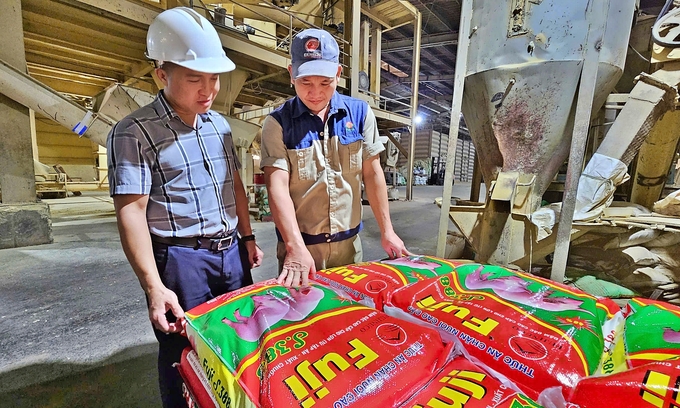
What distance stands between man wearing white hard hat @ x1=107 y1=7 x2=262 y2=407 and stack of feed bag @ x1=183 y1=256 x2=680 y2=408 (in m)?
0.17

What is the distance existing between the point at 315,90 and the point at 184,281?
0.83m

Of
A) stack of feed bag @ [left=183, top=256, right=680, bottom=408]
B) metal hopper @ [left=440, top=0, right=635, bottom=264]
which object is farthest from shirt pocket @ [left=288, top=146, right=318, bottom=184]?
metal hopper @ [left=440, top=0, right=635, bottom=264]

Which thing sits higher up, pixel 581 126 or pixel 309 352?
pixel 581 126

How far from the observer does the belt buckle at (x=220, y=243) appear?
107 centimetres

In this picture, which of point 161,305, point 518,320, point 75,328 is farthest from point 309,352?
point 75,328

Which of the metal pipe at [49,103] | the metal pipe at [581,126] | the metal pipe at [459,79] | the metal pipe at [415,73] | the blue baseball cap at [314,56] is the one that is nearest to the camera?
the blue baseball cap at [314,56]

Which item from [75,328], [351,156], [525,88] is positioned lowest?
[75,328]

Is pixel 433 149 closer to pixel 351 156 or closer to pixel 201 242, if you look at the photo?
pixel 351 156

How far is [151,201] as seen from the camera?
3.15 feet

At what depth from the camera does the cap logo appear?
3.66ft

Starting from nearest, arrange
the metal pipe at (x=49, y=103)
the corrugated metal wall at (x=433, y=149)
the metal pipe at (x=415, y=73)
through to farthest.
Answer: the metal pipe at (x=49, y=103) → the metal pipe at (x=415, y=73) → the corrugated metal wall at (x=433, y=149)

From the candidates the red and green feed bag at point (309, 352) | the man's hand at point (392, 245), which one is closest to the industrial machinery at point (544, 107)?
the man's hand at point (392, 245)

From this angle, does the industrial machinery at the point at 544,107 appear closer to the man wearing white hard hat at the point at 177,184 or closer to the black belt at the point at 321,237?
the black belt at the point at 321,237

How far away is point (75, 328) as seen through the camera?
1917 mm
